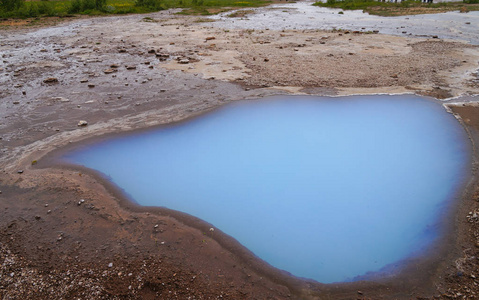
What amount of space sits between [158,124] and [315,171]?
11.0 ft

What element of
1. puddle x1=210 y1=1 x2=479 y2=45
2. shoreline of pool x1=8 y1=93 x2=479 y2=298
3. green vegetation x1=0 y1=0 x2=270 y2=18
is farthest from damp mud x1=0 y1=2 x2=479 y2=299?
green vegetation x1=0 y1=0 x2=270 y2=18

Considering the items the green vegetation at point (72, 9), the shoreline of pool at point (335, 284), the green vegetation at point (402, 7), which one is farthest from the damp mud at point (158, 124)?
the green vegetation at point (402, 7)

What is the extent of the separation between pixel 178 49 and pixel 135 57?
175 centimetres

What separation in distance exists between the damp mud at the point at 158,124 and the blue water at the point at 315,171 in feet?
1.10

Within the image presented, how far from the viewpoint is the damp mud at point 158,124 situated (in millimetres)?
3238

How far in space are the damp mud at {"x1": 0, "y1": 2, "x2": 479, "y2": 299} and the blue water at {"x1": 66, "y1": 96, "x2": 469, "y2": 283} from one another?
13.2 inches

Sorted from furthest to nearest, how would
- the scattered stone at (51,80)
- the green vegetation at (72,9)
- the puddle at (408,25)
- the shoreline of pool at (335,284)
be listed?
the green vegetation at (72,9)
the puddle at (408,25)
the scattered stone at (51,80)
the shoreline of pool at (335,284)

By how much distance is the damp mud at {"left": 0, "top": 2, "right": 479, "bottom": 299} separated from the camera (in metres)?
3.24

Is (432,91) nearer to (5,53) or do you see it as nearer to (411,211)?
(411,211)

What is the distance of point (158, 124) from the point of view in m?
6.60

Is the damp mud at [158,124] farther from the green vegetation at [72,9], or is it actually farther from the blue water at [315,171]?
the green vegetation at [72,9]

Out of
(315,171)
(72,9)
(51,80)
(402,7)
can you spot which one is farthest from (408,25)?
(72,9)

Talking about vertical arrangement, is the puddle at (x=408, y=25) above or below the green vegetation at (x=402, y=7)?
below

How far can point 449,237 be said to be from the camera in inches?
150
